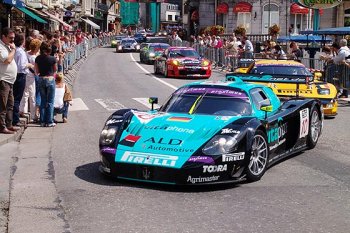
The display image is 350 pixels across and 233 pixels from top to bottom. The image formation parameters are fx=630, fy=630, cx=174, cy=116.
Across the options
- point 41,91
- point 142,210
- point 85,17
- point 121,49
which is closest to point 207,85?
point 142,210

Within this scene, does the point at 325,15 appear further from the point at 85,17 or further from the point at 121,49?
the point at 85,17

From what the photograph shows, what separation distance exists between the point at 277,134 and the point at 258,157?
2.95 ft

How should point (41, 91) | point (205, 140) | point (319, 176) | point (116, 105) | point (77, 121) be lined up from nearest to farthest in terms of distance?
point (205, 140), point (319, 176), point (41, 91), point (77, 121), point (116, 105)

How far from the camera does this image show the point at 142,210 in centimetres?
671

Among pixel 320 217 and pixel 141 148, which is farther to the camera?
pixel 141 148

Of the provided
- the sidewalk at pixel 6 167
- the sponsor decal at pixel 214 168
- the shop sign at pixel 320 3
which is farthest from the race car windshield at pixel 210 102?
the shop sign at pixel 320 3

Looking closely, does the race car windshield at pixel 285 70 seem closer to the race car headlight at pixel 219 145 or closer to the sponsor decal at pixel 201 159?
the race car headlight at pixel 219 145

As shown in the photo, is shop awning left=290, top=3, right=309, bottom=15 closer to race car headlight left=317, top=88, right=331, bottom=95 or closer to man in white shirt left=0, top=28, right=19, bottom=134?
race car headlight left=317, top=88, right=331, bottom=95

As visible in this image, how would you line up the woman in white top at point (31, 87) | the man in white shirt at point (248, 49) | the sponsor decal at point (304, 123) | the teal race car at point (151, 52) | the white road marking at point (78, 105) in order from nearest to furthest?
1. the sponsor decal at point (304, 123)
2. the woman in white top at point (31, 87)
3. the white road marking at point (78, 105)
4. the man in white shirt at point (248, 49)
5. the teal race car at point (151, 52)

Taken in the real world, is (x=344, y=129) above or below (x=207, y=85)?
below

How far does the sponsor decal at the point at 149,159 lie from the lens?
298 inches

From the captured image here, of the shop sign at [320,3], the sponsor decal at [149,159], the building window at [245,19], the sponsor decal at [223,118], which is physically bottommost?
the sponsor decal at [149,159]

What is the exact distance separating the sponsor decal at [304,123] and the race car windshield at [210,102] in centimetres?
129

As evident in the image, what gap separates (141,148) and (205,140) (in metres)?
0.80
